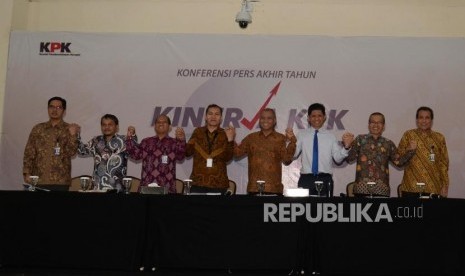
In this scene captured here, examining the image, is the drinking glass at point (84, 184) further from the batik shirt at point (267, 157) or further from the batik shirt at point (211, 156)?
the batik shirt at point (267, 157)

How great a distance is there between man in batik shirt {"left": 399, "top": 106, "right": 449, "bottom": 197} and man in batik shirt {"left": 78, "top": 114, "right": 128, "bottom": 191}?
9.40 ft

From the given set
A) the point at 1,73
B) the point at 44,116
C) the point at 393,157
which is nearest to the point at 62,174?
the point at 44,116

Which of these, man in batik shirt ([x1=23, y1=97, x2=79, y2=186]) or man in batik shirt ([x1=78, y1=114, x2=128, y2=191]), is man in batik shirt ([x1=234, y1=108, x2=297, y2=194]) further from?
man in batik shirt ([x1=23, y1=97, x2=79, y2=186])

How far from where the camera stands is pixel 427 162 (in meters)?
6.16

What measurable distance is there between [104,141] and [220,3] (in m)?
2.57

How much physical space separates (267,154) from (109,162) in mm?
1598

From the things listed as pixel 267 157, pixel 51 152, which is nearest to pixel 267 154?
pixel 267 157

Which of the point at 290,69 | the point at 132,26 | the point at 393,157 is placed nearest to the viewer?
the point at 393,157

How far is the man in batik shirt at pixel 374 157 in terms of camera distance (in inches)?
235

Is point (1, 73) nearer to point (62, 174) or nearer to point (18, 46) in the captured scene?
point (18, 46)

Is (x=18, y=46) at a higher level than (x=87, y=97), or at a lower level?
higher

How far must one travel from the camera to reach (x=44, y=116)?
23.8 feet

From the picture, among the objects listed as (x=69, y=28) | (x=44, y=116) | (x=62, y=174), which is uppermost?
(x=69, y=28)

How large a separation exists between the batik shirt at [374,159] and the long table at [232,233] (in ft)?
4.40
